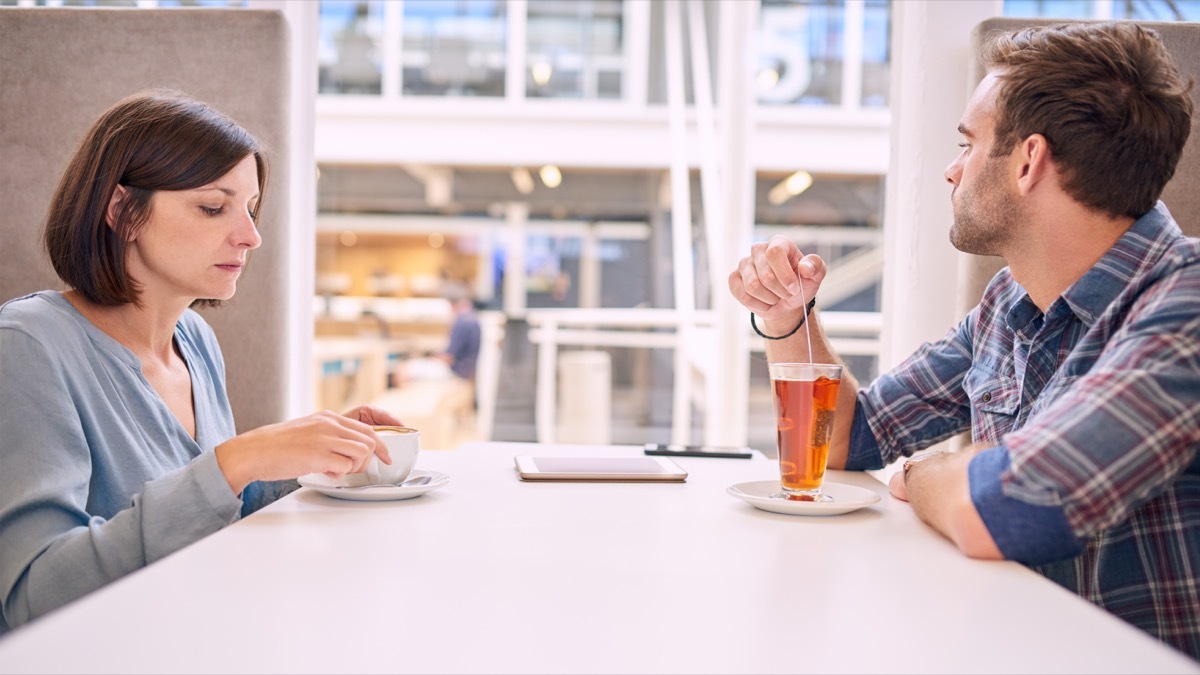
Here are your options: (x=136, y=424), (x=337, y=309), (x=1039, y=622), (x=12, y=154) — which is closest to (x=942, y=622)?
(x=1039, y=622)

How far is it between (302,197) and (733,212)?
1171 millimetres

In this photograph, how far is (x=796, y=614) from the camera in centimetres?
69

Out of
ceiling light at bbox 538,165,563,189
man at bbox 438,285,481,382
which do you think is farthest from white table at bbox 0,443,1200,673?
man at bbox 438,285,481,382

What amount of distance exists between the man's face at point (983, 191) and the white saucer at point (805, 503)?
0.43 m

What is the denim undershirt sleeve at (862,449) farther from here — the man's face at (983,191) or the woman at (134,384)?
the woman at (134,384)

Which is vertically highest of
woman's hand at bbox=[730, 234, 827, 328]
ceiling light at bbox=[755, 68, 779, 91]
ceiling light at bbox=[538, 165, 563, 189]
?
ceiling light at bbox=[755, 68, 779, 91]

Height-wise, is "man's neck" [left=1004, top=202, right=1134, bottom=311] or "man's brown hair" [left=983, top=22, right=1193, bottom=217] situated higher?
"man's brown hair" [left=983, top=22, right=1193, bottom=217]

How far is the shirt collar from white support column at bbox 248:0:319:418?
1.59m

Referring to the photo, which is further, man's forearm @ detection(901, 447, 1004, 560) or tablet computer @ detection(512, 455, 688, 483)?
tablet computer @ detection(512, 455, 688, 483)

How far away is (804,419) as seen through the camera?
107cm

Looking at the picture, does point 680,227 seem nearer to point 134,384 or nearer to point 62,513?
point 134,384

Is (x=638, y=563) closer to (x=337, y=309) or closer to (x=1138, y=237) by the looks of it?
(x=1138, y=237)

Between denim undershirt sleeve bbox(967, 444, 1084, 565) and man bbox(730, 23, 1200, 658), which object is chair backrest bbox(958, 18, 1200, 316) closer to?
man bbox(730, 23, 1200, 658)

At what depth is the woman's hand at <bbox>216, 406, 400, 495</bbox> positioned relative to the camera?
992 mm
